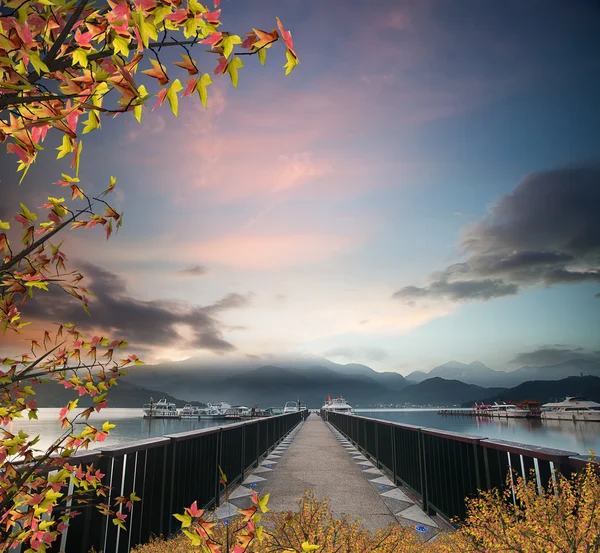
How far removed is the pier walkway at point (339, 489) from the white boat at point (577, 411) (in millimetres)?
110012

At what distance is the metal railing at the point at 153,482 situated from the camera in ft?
9.17

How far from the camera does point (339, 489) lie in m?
6.29

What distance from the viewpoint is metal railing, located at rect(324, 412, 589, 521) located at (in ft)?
9.73

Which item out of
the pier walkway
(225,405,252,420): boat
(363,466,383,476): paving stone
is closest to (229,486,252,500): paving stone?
the pier walkway

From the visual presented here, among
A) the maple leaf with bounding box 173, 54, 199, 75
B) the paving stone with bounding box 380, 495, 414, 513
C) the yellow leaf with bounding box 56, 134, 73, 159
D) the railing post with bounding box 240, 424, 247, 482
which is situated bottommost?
the paving stone with bounding box 380, 495, 414, 513

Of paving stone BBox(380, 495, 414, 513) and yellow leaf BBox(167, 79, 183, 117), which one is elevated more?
yellow leaf BBox(167, 79, 183, 117)

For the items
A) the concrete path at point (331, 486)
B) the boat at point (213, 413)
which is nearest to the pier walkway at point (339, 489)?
the concrete path at point (331, 486)

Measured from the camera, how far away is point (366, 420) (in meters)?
10.1

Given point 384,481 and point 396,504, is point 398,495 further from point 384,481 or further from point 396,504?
point 384,481

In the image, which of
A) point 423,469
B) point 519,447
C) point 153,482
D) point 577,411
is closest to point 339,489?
point 423,469

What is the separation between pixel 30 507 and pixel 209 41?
6.30 ft

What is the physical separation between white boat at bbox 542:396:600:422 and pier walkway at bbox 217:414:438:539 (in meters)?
110

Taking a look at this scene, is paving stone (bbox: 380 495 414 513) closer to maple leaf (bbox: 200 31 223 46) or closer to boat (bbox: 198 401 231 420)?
maple leaf (bbox: 200 31 223 46)

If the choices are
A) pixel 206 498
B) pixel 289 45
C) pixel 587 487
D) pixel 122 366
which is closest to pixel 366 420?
pixel 206 498
